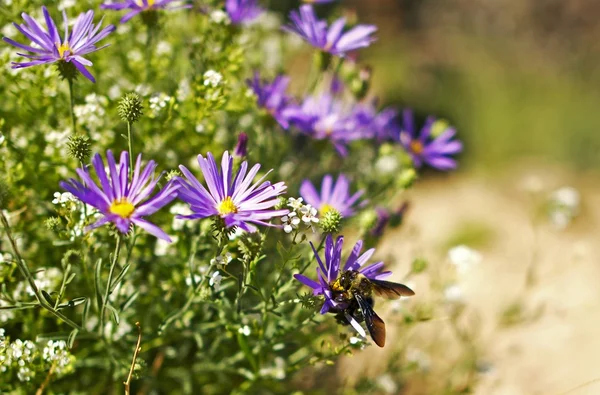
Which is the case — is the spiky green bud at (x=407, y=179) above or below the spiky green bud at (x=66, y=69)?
above

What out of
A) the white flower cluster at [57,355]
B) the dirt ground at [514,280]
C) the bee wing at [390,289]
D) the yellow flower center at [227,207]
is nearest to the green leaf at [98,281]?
the white flower cluster at [57,355]

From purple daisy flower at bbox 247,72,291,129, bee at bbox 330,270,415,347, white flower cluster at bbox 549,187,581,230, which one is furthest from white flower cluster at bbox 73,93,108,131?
white flower cluster at bbox 549,187,581,230

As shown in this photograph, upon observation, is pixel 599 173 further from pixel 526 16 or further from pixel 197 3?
pixel 197 3

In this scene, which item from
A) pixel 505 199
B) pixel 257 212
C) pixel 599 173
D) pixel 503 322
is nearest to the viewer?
pixel 257 212

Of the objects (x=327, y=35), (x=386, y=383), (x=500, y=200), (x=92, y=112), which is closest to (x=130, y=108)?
(x=92, y=112)

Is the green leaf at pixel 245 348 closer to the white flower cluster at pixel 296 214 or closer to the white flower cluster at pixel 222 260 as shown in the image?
the white flower cluster at pixel 222 260

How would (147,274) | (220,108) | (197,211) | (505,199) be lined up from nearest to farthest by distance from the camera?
(197,211), (220,108), (147,274), (505,199)

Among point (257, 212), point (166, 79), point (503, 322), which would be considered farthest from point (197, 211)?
point (503, 322)
